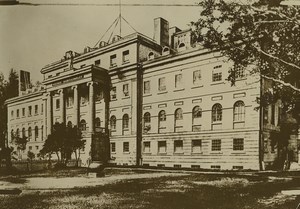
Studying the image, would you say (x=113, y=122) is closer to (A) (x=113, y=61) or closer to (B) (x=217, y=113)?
(A) (x=113, y=61)

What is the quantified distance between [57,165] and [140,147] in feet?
3.01

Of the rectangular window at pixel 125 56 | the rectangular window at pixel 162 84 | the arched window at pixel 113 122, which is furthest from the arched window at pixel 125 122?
the rectangular window at pixel 125 56

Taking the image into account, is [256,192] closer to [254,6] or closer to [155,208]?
[155,208]

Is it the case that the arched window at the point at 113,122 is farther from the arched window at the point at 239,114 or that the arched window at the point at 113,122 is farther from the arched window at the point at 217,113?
the arched window at the point at 239,114

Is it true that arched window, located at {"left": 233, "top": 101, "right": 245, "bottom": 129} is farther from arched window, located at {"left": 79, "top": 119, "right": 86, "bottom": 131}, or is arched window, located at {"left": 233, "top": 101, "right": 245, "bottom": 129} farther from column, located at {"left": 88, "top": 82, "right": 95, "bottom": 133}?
arched window, located at {"left": 79, "top": 119, "right": 86, "bottom": 131}

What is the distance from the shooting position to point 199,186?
12.1 ft

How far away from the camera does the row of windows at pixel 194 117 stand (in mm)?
3420

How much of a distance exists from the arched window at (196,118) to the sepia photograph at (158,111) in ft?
0.06

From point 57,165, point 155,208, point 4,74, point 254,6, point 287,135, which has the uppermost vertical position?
point 254,6

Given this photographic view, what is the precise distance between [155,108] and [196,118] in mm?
486

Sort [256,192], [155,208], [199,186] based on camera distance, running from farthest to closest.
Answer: [199,186] < [256,192] < [155,208]

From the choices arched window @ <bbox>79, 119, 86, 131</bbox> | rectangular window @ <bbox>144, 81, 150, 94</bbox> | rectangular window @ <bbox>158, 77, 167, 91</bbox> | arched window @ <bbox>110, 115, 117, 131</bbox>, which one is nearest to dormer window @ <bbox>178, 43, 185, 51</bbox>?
rectangular window @ <bbox>158, 77, 167, 91</bbox>

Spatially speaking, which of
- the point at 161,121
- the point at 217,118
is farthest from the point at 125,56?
the point at 217,118

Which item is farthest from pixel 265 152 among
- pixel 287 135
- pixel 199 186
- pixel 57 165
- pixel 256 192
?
pixel 57 165
